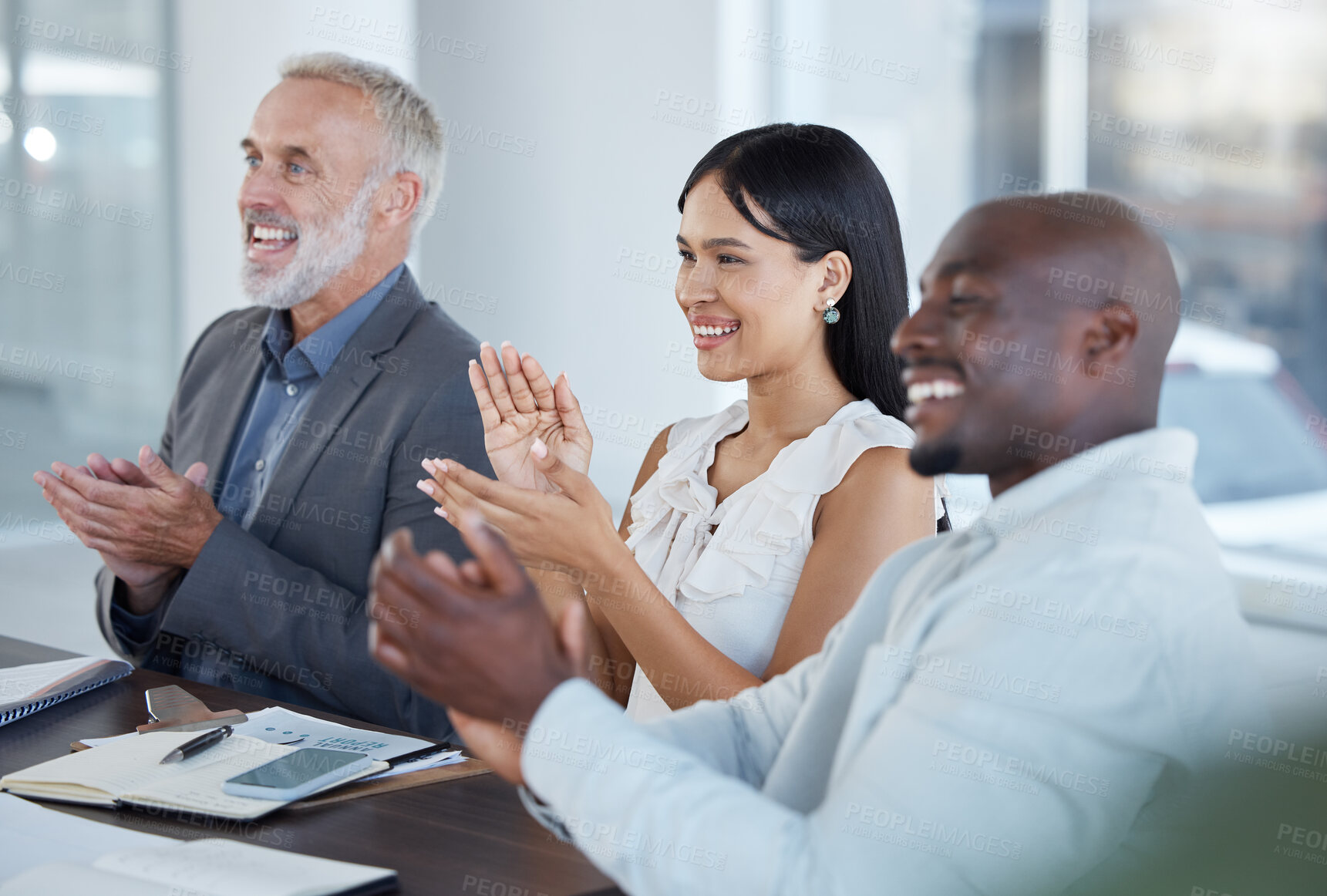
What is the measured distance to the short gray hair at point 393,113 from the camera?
2.71 metres

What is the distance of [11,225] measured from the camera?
4.86 meters

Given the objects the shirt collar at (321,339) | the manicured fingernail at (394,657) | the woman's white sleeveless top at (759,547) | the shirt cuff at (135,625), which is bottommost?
the shirt cuff at (135,625)

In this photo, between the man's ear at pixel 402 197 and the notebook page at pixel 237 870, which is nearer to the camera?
the notebook page at pixel 237 870

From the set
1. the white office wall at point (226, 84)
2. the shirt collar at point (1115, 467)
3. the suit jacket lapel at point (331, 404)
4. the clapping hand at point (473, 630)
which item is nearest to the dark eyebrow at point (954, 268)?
the shirt collar at point (1115, 467)

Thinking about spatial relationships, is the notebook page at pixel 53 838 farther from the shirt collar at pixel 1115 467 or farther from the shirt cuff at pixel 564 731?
the shirt collar at pixel 1115 467

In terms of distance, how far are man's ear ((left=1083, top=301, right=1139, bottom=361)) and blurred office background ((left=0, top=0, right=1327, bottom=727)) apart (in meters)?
3.80

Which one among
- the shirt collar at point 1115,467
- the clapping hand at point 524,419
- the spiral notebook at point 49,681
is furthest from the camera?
the clapping hand at point 524,419

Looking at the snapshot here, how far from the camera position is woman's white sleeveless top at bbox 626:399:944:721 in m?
1.86

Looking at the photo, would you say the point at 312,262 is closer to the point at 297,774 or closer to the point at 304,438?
the point at 304,438

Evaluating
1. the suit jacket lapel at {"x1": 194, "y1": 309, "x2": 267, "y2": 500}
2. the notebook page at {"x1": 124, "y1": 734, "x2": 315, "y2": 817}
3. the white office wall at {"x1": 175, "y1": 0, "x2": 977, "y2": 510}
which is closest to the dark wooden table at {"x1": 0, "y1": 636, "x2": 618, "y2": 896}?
the notebook page at {"x1": 124, "y1": 734, "x2": 315, "y2": 817}

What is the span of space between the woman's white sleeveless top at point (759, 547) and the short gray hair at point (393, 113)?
1.28 m

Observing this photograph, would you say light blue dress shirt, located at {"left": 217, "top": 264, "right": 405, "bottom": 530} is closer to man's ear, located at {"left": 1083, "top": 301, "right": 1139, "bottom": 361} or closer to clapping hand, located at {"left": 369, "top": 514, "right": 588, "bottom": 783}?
clapping hand, located at {"left": 369, "top": 514, "right": 588, "bottom": 783}

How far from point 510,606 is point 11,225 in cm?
490

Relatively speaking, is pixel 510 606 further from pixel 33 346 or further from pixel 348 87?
pixel 33 346
